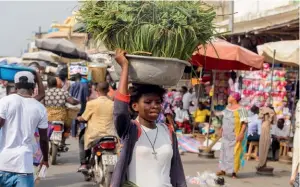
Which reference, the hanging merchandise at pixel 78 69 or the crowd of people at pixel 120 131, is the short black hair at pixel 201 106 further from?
the crowd of people at pixel 120 131

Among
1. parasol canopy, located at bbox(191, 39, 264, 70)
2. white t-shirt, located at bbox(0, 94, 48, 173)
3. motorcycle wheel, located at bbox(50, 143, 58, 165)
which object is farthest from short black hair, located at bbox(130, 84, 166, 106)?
parasol canopy, located at bbox(191, 39, 264, 70)

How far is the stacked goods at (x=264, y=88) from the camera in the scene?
13391 millimetres

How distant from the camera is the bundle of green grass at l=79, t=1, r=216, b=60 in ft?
11.2

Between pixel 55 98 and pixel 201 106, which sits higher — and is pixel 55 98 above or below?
above

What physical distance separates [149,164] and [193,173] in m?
7.00

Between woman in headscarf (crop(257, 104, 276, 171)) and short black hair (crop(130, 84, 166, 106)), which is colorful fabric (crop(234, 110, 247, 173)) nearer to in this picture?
woman in headscarf (crop(257, 104, 276, 171))

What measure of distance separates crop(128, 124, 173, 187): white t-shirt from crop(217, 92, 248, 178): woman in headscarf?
6522 millimetres

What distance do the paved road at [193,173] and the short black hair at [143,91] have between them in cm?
516

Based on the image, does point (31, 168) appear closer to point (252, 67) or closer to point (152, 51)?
point (152, 51)

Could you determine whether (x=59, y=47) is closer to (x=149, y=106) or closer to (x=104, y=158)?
(x=104, y=158)

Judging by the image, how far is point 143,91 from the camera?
353 cm

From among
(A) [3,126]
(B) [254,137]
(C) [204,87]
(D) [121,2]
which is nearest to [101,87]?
(A) [3,126]

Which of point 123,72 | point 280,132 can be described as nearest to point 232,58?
point 280,132

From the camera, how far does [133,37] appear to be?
344 centimetres
